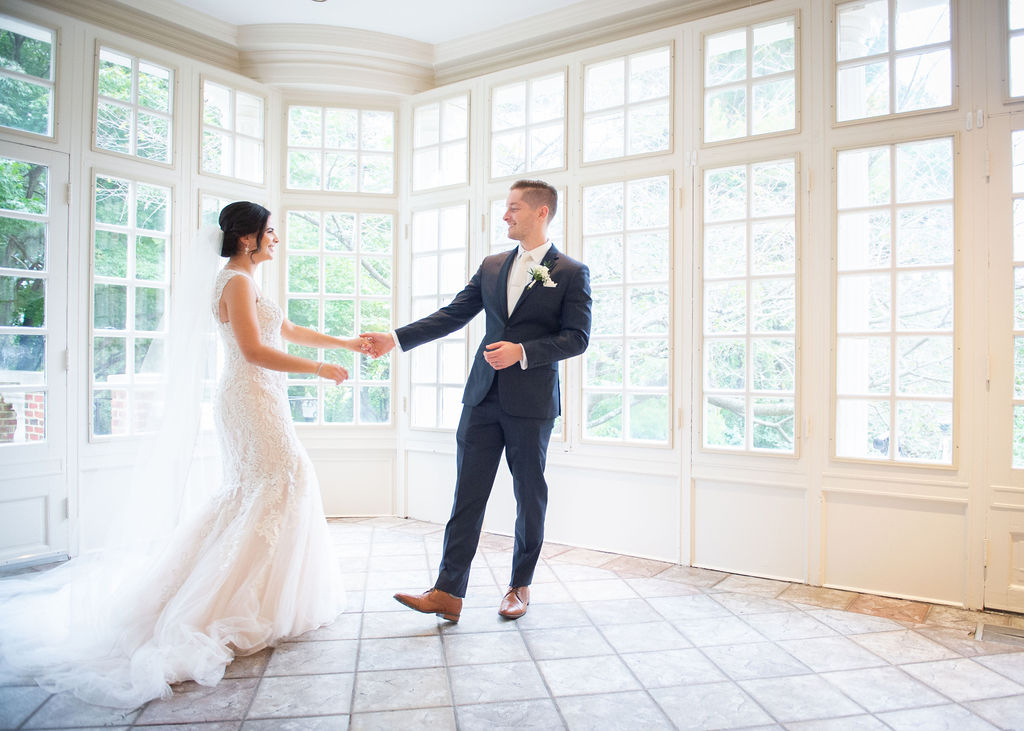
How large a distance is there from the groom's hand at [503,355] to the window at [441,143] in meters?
2.30

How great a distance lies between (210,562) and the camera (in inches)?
105

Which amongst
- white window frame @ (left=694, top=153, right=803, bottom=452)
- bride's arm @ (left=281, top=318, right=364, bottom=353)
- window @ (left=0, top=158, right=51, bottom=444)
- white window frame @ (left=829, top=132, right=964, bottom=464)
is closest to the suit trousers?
bride's arm @ (left=281, top=318, right=364, bottom=353)

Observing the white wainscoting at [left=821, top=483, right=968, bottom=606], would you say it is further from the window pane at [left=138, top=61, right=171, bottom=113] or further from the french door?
the window pane at [left=138, top=61, right=171, bottom=113]

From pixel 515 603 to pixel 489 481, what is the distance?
56 centimetres

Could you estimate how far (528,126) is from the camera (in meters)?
4.59

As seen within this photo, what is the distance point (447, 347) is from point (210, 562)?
252 cm

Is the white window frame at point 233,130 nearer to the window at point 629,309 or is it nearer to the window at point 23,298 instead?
the window at point 23,298

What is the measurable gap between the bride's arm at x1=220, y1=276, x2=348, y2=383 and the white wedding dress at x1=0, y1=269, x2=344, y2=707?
0.19 ft

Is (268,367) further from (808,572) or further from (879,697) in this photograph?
(808,572)

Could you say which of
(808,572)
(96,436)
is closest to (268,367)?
(96,436)

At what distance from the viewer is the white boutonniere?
3.07 meters

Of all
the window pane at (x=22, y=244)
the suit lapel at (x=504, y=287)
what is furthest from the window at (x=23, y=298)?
the suit lapel at (x=504, y=287)

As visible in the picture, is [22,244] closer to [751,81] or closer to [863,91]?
[751,81]

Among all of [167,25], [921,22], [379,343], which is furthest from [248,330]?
[921,22]
